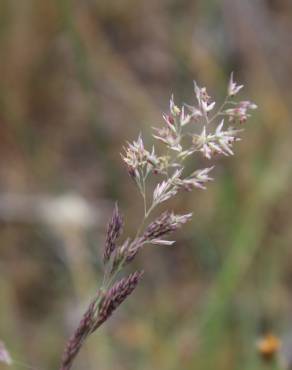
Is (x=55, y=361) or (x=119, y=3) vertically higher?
(x=119, y=3)

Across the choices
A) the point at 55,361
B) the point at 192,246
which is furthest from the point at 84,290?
the point at 192,246

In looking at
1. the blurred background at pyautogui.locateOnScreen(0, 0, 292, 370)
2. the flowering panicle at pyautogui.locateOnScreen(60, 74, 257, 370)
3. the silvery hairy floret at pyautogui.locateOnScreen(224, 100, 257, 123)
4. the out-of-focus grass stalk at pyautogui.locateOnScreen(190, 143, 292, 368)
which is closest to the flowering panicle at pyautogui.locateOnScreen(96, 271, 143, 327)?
the flowering panicle at pyautogui.locateOnScreen(60, 74, 257, 370)

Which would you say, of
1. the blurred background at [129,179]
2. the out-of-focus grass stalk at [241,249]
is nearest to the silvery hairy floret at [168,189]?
the out-of-focus grass stalk at [241,249]

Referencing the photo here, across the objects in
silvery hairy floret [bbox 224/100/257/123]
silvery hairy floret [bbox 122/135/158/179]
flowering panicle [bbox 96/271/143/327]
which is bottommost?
flowering panicle [bbox 96/271/143/327]

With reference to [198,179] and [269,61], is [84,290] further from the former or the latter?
[198,179]

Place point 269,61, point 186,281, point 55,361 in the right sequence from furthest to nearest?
point 269,61 → point 186,281 → point 55,361

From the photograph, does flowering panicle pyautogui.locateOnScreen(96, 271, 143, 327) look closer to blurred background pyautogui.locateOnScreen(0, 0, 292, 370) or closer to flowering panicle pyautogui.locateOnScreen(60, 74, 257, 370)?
flowering panicle pyautogui.locateOnScreen(60, 74, 257, 370)

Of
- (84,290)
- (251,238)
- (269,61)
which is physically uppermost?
(269,61)
